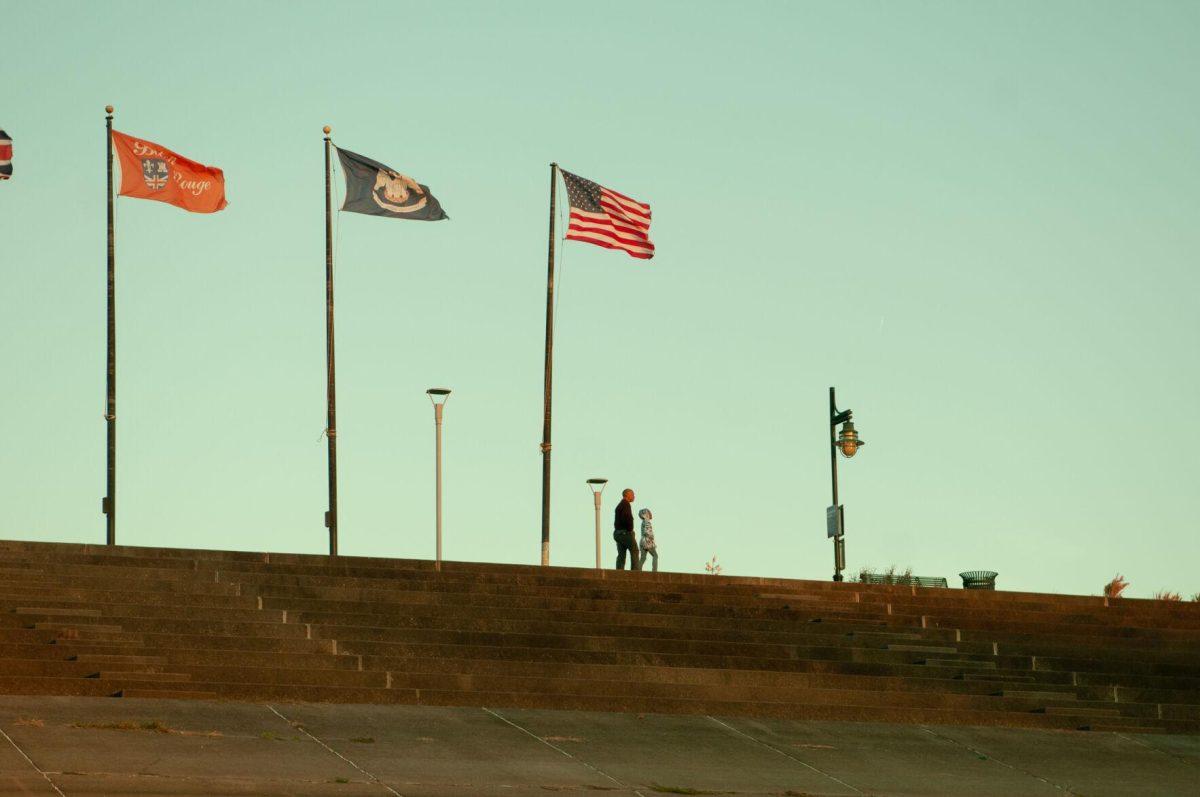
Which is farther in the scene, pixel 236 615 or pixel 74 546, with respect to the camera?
pixel 74 546

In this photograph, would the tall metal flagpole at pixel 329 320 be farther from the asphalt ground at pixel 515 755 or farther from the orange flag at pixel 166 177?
the asphalt ground at pixel 515 755

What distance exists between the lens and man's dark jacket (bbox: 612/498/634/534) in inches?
1145

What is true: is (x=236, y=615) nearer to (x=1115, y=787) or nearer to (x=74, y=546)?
(x=74, y=546)

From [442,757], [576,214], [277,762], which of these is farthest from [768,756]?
[576,214]

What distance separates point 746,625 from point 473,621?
4.04m

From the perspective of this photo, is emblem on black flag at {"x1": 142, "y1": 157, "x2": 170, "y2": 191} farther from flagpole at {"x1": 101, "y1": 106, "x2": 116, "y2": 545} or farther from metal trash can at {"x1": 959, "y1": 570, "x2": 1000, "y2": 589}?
metal trash can at {"x1": 959, "y1": 570, "x2": 1000, "y2": 589}

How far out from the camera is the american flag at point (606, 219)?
3194cm

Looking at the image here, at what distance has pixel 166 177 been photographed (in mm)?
30750

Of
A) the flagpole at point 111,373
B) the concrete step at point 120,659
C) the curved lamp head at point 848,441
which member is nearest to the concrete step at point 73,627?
the concrete step at point 120,659

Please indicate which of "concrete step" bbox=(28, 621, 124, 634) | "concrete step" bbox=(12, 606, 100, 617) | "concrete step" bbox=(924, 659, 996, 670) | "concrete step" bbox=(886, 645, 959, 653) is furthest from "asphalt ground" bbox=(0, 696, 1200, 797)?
"concrete step" bbox=(886, 645, 959, 653)

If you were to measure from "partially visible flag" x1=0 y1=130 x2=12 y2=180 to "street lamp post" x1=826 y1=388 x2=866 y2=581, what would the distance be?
677 inches

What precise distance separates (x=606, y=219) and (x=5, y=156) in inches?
436

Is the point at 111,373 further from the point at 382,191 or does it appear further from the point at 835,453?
the point at 835,453

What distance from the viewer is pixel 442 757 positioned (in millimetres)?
15422
